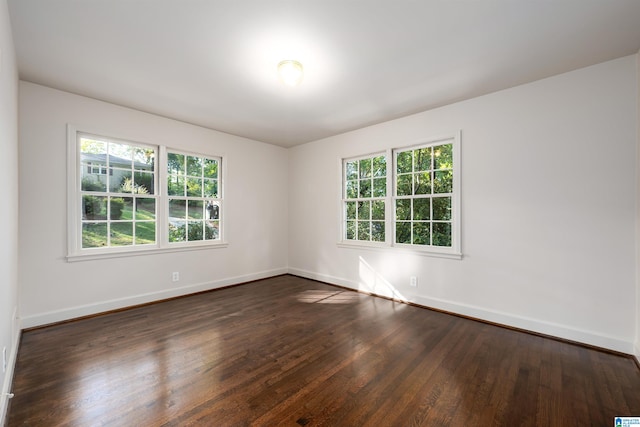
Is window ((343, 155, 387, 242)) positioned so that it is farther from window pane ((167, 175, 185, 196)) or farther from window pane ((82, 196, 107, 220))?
window pane ((82, 196, 107, 220))

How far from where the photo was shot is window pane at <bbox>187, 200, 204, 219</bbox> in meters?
4.41

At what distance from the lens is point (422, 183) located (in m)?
3.94

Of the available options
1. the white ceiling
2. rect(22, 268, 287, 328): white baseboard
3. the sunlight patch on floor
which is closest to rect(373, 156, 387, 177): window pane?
the white ceiling

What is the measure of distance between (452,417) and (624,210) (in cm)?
249

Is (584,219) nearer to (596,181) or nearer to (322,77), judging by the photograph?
(596,181)

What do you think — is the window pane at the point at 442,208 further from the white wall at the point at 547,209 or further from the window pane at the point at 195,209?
the window pane at the point at 195,209

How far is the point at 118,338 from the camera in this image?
2.77 meters

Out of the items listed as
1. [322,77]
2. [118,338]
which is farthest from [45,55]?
[118,338]

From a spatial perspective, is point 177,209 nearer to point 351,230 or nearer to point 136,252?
point 136,252

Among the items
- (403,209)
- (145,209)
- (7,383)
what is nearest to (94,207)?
(145,209)

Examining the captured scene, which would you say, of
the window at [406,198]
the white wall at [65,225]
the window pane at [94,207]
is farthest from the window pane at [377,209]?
the window pane at [94,207]

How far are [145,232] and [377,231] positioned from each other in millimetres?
3444

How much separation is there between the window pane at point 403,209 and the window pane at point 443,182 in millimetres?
438

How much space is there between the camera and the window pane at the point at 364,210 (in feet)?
15.0
